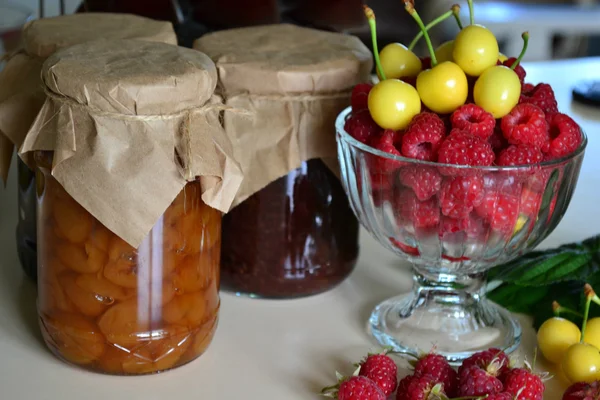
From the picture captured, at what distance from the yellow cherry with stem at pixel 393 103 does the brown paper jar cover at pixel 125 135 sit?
14 centimetres

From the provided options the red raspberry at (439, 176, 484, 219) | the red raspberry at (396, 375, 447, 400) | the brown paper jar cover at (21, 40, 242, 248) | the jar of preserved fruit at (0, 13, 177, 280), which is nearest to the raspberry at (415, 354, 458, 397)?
the red raspberry at (396, 375, 447, 400)

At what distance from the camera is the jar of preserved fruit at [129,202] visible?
2.17 ft

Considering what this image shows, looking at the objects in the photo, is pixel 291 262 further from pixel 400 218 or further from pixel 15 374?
pixel 15 374

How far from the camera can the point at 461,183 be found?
2.30 feet

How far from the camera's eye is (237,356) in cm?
78

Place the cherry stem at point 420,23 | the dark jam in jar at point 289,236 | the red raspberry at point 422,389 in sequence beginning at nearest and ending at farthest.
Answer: the red raspberry at point 422,389
the cherry stem at point 420,23
the dark jam in jar at point 289,236

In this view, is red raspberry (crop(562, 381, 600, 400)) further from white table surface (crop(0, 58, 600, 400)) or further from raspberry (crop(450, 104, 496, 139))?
raspberry (crop(450, 104, 496, 139))

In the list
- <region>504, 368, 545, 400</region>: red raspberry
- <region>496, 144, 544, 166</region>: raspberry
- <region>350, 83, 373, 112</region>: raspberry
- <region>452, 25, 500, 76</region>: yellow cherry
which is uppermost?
<region>452, 25, 500, 76</region>: yellow cherry

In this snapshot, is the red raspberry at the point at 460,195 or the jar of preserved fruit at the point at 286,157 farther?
the jar of preserved fruit at the point at 286,157

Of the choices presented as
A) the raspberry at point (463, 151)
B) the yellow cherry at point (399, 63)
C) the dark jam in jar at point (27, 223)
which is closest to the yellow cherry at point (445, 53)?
the yellow cherry at point (399, 63)

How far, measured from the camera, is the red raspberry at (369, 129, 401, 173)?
730mm

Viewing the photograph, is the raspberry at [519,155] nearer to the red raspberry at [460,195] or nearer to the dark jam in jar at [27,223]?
the red raspberry at [460,195]

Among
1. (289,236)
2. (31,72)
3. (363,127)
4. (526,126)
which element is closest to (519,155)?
(526,126)

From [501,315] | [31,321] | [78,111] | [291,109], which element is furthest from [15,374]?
[501,315]
